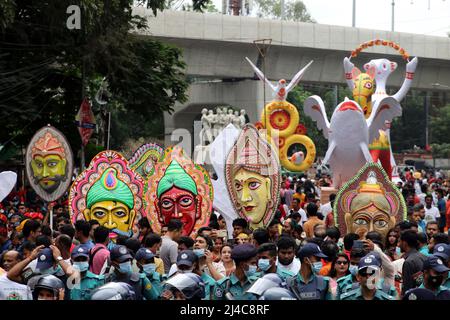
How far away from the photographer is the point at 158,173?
15.1m

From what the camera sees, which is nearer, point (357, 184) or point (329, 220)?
→ point (357, 184)

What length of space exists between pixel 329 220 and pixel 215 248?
197 inches

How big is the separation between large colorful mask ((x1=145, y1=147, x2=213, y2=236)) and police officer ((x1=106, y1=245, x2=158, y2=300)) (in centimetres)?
591

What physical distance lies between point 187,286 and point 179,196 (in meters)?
7.18

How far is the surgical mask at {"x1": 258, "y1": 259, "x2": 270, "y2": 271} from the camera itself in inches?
343

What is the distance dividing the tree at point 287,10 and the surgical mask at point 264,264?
78.7 metres

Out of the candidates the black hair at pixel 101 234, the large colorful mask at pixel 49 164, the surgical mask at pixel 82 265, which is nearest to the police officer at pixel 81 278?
the surgical mask at pixel 82 265

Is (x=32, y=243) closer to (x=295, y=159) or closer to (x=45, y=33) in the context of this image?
(x=45, y=33)

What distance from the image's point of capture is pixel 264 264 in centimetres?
875

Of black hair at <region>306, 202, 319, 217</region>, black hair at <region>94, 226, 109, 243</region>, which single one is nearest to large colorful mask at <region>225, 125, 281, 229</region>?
black hair at <region>306, 202, 319, 217</region>

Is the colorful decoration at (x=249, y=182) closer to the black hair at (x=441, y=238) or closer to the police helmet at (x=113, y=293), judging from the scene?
the black hair at (x=441, y=238)

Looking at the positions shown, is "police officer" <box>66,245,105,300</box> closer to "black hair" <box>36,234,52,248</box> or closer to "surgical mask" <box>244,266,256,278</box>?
"black hair" <box>36,234,52,248</box>
